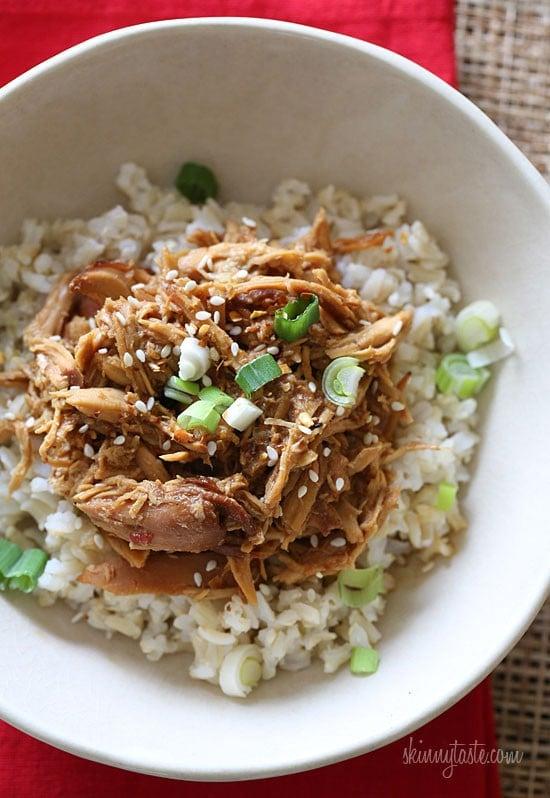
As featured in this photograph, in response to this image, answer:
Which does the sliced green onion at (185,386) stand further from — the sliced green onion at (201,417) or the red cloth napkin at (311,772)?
the red cloth napkin at (311,772)

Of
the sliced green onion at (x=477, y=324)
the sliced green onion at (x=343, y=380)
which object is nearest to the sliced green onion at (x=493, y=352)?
the sliced green onion at (x=477, y=324)

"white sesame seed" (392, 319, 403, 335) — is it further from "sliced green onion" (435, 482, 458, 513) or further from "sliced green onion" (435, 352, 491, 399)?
"sliced green onion" (435, 482, 458, 513)

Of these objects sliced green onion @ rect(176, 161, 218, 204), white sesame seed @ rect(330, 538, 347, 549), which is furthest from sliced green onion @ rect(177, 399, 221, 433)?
sliced green onion @ rect(176, 161, 218, 204)

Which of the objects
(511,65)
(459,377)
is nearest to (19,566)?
(459,377)

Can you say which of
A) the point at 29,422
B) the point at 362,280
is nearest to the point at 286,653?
the point at 29,422

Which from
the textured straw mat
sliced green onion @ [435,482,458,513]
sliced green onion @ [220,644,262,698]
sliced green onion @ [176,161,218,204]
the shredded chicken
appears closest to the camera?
the shredded chicken

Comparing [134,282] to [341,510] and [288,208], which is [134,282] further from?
[341,510]
